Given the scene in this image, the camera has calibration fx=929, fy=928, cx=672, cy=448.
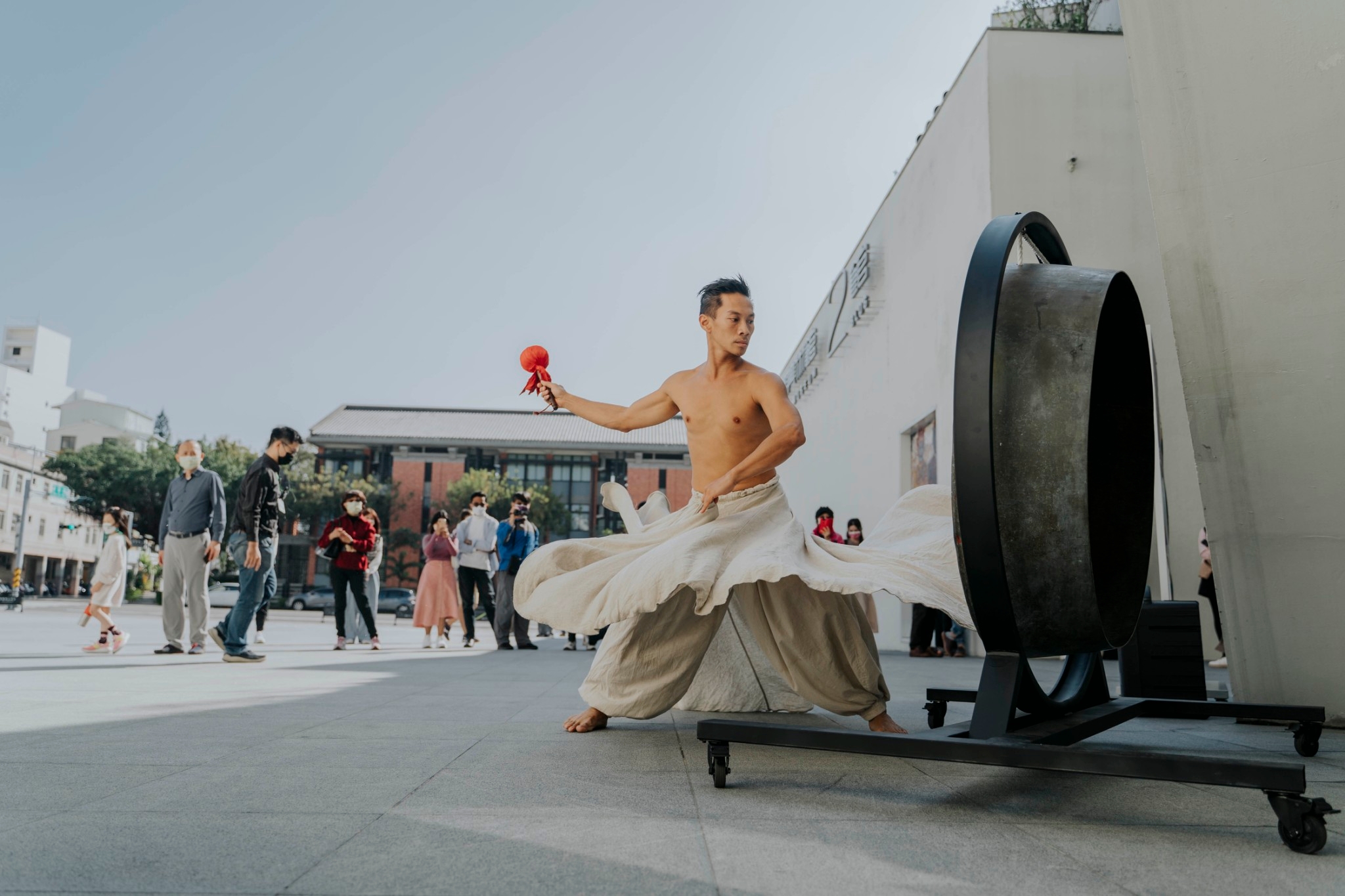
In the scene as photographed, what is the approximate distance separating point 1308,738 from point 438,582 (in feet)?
30.8

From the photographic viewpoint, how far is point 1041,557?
2488mm

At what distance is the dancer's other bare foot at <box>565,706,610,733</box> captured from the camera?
3709mm

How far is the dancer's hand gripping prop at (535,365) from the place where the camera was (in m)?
4.26

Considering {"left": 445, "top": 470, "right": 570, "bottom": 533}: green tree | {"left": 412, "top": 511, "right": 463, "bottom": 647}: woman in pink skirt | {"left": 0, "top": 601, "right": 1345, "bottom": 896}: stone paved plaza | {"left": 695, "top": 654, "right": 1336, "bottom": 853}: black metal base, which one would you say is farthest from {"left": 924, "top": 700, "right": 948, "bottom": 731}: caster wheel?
{"left": 445, "top": 470, "right": 570, "bottom": 533}: green tree

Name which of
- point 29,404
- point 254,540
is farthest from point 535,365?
point 29,404

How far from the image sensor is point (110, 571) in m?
8.99

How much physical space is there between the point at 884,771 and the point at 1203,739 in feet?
5.54

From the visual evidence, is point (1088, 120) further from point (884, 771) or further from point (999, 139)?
point (884, 771)

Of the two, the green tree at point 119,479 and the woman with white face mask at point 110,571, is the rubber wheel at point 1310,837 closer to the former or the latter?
the woman with white face mask at point 110,571

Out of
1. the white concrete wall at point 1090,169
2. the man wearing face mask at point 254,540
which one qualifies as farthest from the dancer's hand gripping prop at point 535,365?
the white concrete wall at point 1090,169

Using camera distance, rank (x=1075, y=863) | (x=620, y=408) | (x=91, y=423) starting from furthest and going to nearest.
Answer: (x=91, y=423)
(x=620, y=408)
(x=1075, y=863)

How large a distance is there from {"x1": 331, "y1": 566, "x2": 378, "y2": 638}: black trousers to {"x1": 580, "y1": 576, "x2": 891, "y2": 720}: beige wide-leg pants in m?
7.10

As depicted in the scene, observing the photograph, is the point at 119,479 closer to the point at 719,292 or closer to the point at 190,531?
the point at 190,531

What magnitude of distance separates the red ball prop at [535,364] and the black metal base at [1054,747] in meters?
2.15
